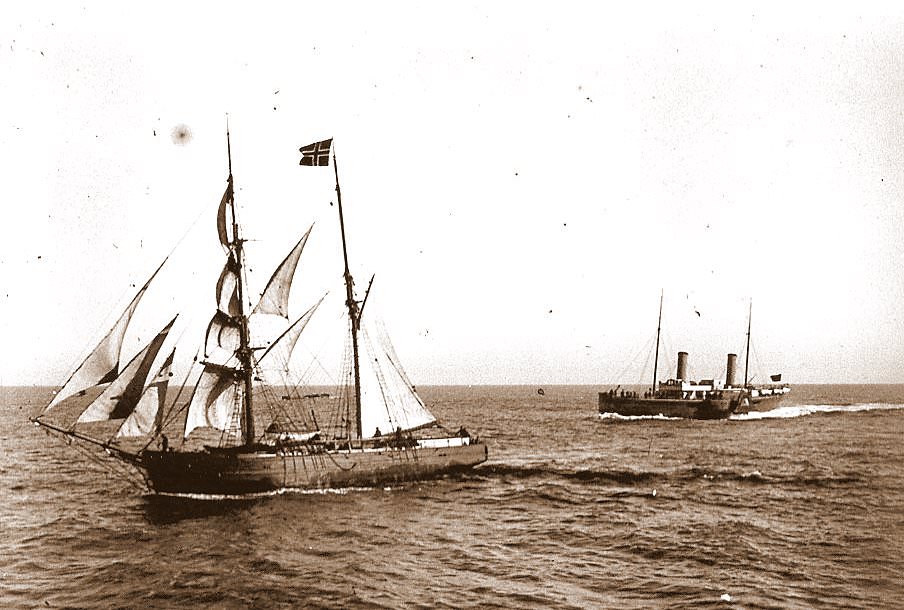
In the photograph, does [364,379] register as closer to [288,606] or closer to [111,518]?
[111,518]

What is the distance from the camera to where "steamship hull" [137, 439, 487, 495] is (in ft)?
110

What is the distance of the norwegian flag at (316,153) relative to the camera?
36.3 m

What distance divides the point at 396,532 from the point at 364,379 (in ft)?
39.4

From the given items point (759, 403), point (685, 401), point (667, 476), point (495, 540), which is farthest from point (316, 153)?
point (759, 403)

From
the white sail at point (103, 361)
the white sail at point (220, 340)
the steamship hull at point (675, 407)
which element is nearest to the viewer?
the white sail at point (103, 361)

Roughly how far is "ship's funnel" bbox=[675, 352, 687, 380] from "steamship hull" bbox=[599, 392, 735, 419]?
4579 mm

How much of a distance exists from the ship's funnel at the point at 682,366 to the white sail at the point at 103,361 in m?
65.2

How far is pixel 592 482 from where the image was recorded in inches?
1529

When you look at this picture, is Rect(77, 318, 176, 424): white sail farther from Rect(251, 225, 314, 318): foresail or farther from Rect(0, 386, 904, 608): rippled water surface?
Rect(251, 225, 314, 318): foresail

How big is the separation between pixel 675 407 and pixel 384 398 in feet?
159

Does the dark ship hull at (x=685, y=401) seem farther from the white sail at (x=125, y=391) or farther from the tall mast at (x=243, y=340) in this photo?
the white sail at (x=125, y=391)

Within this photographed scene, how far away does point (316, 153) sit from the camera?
36500 millimetres

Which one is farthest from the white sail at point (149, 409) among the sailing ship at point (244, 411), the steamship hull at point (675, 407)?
the steamship hull at point (675, 407)

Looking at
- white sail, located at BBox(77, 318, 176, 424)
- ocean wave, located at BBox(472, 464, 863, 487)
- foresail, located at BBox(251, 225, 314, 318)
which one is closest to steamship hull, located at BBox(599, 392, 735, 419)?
ocean wave, located at BBox(472, 464, 863, 487)
